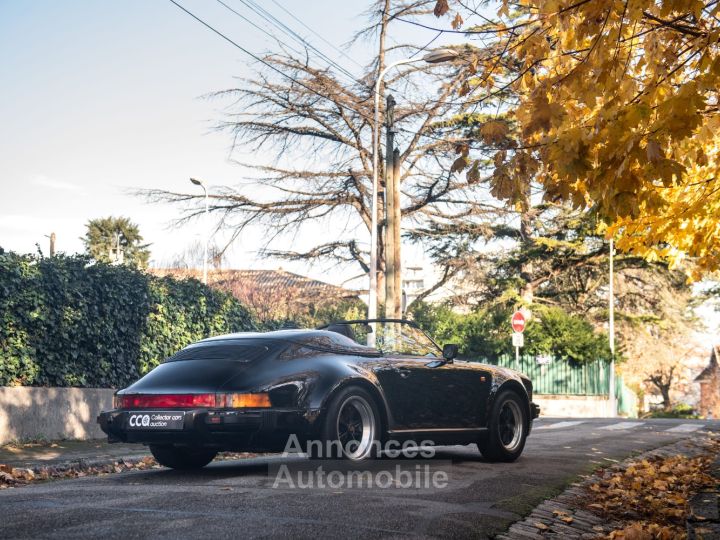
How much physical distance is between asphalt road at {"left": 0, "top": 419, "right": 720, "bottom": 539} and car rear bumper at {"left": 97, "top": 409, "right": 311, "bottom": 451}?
315 millimetres

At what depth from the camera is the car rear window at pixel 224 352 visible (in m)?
8.18

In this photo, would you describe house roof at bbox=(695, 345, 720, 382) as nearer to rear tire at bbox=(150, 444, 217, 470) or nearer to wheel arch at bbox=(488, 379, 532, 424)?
wheel arch at bbox=(488, 379, 532, 424)

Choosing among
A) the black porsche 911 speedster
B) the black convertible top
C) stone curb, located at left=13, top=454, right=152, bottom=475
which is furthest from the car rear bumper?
stone curb, located at left=13, top=454, right=152, bottom=475

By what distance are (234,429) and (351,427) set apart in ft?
3.90

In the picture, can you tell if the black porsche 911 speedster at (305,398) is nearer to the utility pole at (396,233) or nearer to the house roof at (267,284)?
the utility pole at (396,233)

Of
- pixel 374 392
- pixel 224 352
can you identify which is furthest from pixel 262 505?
pixel 374 392

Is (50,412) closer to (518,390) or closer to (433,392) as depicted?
(433,392)

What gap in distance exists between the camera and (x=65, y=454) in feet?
36.9

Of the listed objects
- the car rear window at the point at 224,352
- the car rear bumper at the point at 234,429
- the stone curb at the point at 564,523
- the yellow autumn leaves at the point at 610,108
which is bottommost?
the stone curb at the point at 564,523

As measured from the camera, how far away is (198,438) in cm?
764

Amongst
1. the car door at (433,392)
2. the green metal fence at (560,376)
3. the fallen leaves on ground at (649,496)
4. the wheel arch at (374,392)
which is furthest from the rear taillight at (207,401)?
the green metal fence at (560,376)

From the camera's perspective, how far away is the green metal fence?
123ft

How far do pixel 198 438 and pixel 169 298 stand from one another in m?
8.66

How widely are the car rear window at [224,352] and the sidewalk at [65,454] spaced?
2431mm
